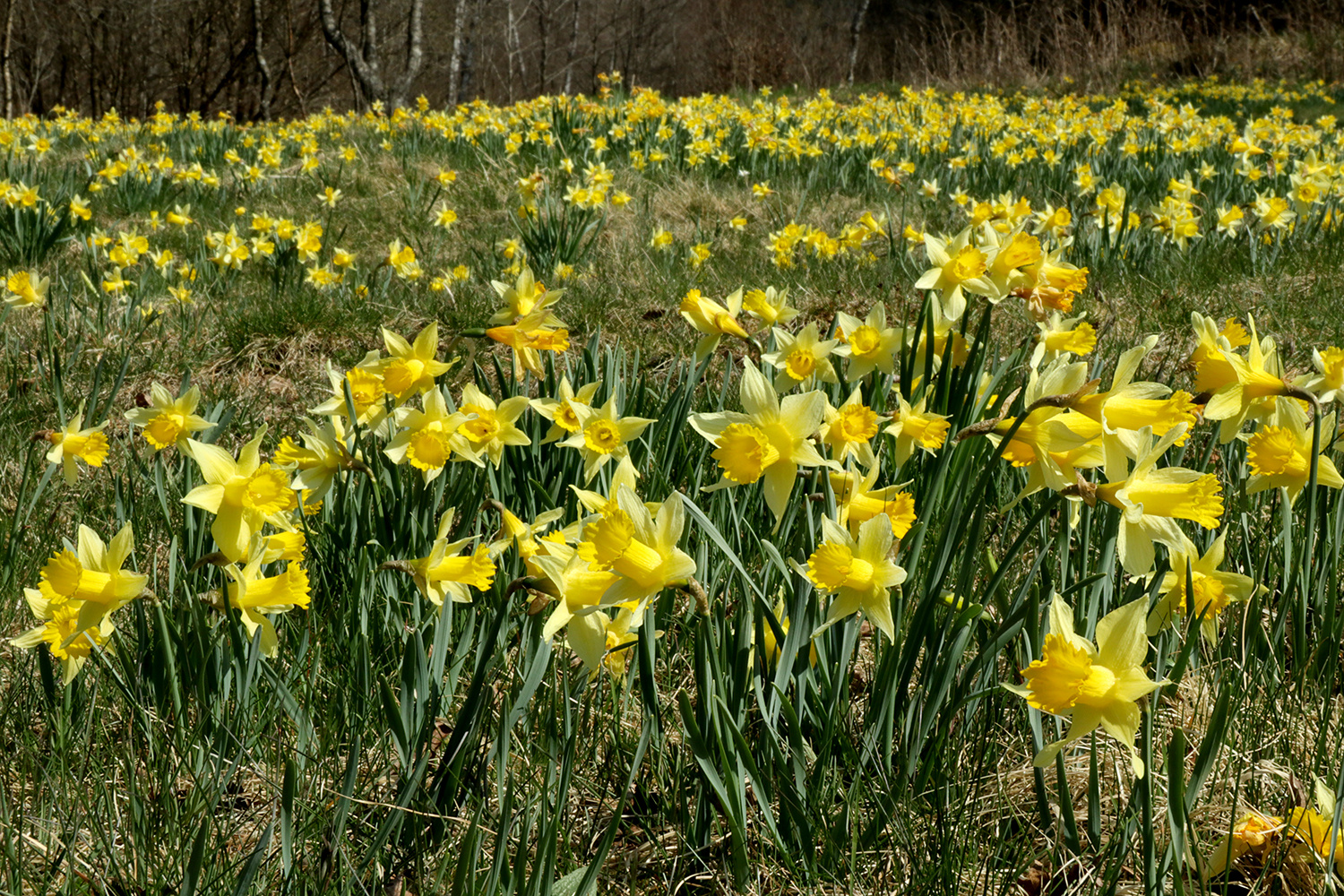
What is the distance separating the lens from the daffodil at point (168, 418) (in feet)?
4.93

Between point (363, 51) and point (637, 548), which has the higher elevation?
point (363, 51)

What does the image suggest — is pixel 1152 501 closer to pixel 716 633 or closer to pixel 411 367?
pixel 716 633

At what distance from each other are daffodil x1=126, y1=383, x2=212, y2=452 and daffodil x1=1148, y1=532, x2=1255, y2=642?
4.51 ft

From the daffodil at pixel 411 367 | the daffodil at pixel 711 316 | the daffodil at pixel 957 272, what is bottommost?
the daffodil at pixel 411 367

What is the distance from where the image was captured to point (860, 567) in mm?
1058

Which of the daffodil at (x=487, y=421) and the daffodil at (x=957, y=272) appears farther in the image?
the daffodil at (x=957, y=272)

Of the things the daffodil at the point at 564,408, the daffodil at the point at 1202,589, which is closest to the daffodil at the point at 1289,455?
the daffodil at the point at 1202,589

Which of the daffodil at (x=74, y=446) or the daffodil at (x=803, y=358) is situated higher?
the daffodil at (x=803, y=358)

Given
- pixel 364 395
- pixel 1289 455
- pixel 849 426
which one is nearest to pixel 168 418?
pixel 364 395

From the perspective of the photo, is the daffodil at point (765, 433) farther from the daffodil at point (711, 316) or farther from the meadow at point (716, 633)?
the daffodil at point (711, 316)

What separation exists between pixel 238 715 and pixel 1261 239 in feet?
14.2

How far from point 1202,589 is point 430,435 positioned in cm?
104

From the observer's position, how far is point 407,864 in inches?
49.1

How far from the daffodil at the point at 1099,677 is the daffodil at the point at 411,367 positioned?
37.4 inches
